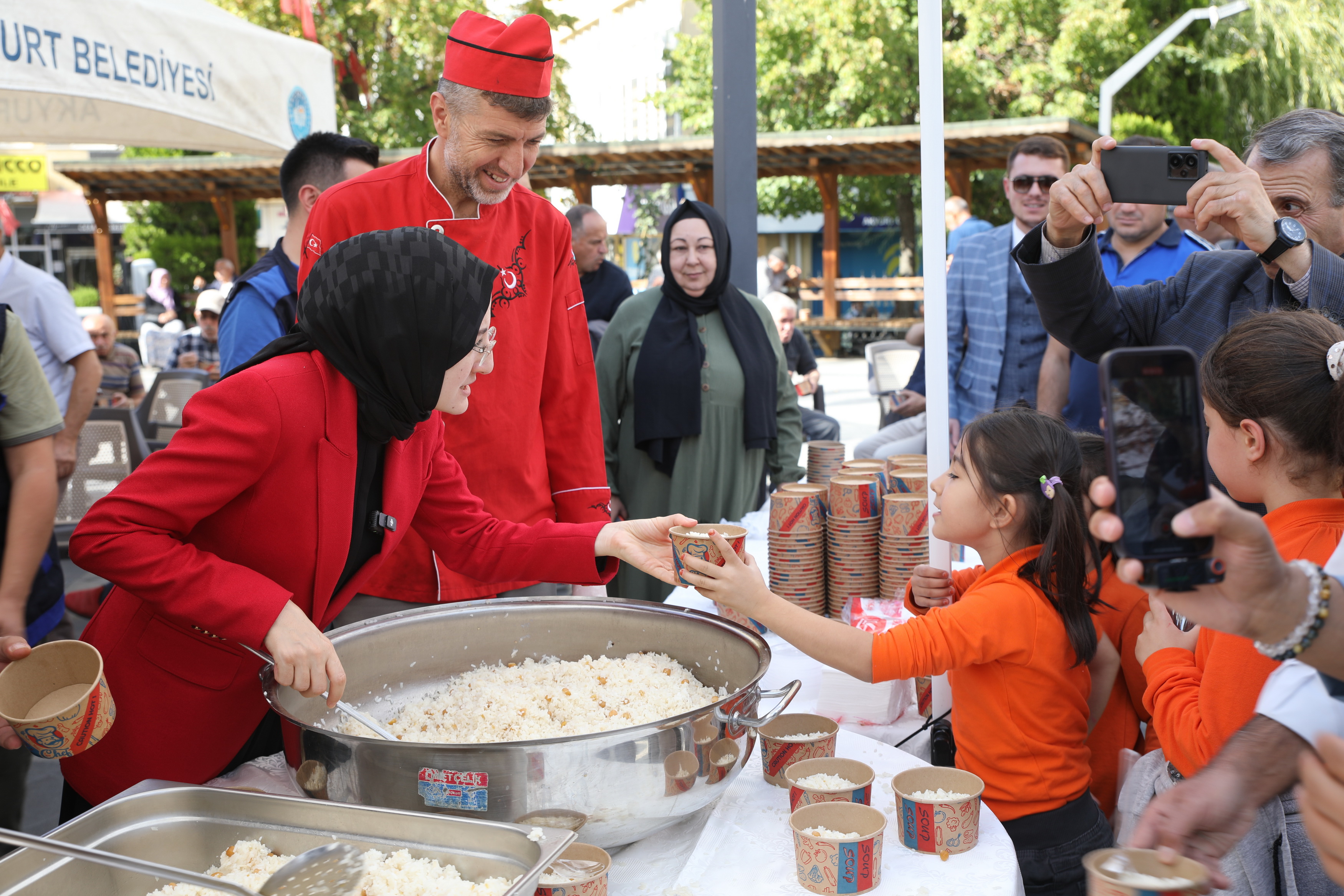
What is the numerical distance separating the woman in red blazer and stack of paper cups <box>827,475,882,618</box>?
94 cm

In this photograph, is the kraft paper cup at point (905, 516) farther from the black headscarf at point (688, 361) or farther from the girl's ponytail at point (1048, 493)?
the black headscarf at point (688, 361)

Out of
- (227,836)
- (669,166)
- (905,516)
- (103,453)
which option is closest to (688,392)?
(905,516)

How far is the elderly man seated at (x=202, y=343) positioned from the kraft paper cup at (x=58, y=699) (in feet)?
19.4

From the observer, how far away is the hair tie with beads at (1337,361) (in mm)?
1279

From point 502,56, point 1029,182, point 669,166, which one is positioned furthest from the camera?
point 669,166

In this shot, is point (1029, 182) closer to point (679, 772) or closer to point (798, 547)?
point (798, 547)

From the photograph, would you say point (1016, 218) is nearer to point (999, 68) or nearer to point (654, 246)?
point (654, 246)

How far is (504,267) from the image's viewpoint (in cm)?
222

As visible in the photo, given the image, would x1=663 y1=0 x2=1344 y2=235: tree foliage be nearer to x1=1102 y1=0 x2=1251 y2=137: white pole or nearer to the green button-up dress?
x1=1102 y1=0 x2=1251 y2=137: white pole

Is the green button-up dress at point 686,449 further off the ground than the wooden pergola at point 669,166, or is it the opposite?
the wooden pergola at point 669,166

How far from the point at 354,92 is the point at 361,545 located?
625 inches

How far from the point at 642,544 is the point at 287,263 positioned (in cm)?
185

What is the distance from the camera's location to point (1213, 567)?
90 cm

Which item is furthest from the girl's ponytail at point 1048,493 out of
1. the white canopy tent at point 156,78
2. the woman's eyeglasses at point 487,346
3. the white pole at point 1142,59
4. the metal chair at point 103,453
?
the white pole at point 1142,59
